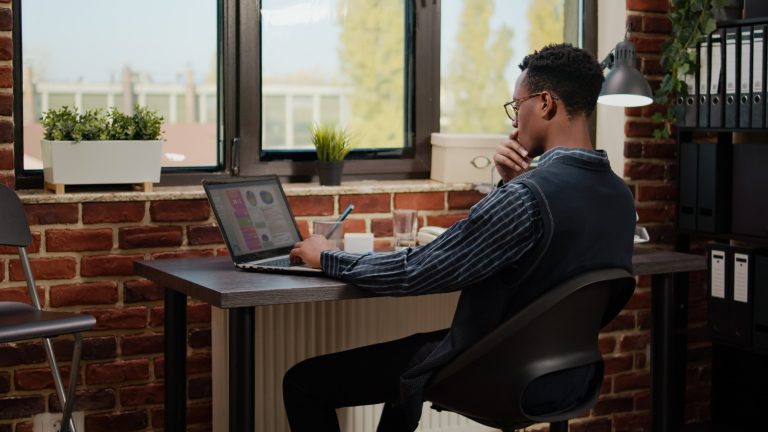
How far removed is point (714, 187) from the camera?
3652mm

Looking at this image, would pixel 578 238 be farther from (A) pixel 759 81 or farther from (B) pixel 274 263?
(A) pixel 759 81

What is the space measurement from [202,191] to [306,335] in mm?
532

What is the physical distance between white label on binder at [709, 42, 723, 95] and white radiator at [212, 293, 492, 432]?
47.3 inches

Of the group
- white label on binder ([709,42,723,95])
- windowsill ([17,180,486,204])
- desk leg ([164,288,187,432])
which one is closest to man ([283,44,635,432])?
desk leg ([164,288,187,432])

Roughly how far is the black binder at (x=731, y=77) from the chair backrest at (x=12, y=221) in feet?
7.39

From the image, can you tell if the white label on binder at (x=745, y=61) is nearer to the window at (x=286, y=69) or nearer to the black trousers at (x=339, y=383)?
the window at (x=286, y=69)

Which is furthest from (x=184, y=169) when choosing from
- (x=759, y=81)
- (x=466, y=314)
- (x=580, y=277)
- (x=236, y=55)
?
(x=759, y=81)

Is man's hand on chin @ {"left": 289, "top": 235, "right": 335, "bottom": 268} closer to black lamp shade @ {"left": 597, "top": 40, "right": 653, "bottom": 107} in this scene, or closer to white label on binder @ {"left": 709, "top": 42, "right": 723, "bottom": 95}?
black lamp shade @ {"left": 597, "top": 40, "right": 653, "bottom": 107}

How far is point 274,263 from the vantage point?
2775mm

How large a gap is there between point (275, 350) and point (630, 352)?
1.46 metres

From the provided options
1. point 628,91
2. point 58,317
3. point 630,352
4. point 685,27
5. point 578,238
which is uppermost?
point 685,27

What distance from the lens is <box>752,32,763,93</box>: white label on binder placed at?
135 inches

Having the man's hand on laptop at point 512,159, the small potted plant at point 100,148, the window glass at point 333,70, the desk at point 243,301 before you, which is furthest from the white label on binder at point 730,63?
the small potted plant at point 100,148

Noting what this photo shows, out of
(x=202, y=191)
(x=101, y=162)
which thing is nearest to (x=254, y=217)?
(x=202, y=191)
